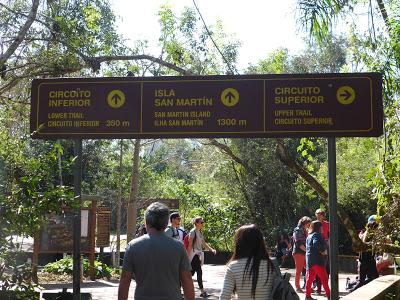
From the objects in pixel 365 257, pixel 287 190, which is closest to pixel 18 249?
pixel 365 257

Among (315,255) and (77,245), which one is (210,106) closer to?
(77,245)

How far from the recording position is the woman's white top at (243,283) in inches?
187

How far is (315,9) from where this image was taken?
9578 millimetres

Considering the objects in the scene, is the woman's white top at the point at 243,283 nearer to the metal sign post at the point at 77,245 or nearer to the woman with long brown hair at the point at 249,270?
the woman with long brown hair at the point at 249,270

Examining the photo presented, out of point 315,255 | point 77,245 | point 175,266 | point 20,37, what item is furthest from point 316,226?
point 175,266

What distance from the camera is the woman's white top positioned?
15.6 ft

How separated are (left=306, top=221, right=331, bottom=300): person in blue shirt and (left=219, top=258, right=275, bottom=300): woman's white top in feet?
22.0

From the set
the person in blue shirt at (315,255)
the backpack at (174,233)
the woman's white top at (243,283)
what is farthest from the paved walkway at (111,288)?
the woman's white top at (243,283)

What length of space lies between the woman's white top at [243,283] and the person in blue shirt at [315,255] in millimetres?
6720

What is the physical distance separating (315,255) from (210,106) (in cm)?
482

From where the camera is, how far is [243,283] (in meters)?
4.76

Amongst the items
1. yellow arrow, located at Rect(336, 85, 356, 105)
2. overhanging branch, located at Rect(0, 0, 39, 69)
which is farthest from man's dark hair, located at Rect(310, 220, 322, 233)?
overhanging branch, located at Rect(0, 0, 39, 69)

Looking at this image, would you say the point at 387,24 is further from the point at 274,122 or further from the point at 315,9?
the point at 274,122

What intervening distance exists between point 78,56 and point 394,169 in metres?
7.18
